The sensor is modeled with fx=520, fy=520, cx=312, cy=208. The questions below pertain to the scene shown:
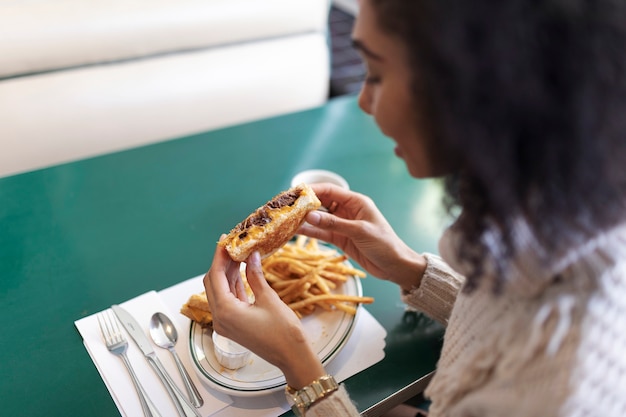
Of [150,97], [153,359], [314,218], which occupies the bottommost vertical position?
[153,359]

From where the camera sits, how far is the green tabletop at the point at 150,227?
1.09 metres

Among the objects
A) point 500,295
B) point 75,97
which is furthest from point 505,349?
point 75,97

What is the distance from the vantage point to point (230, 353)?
3.47 feet

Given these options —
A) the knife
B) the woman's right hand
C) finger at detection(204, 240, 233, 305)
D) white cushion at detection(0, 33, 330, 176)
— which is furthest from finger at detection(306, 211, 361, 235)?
white cushion at detection(0, 33, 330, 176)

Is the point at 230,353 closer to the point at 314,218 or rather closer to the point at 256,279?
the point at 256,279

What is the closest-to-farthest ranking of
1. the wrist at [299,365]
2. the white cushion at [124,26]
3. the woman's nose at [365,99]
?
the woman's nose at [365,99]
the wrist at [299,365]
the white cushion at [124,26]

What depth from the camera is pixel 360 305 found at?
1207mm

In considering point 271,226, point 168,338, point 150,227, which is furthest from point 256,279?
point 150,227

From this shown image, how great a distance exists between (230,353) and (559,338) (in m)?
0.62

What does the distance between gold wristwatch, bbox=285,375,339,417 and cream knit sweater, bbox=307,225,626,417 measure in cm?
26

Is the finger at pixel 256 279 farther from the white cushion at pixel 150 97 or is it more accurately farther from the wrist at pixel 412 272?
the white cushion at pixel 150 97

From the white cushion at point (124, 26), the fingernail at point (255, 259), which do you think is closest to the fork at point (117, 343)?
the fingernail at point (255, 259)

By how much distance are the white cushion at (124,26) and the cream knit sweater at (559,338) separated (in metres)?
1.83

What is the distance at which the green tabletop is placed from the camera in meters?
1.09
